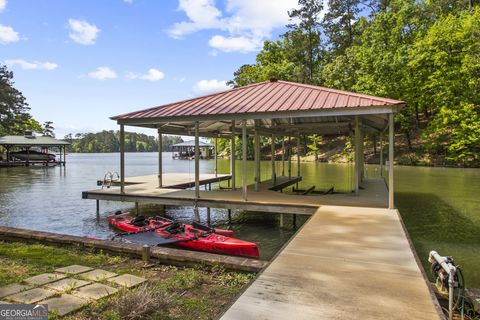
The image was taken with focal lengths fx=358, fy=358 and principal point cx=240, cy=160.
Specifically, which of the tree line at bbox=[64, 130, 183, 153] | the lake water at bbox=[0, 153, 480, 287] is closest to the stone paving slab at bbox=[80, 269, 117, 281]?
the lake water at bbox=[0, 153, 480, 287]

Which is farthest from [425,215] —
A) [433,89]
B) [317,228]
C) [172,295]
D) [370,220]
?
[433,89]

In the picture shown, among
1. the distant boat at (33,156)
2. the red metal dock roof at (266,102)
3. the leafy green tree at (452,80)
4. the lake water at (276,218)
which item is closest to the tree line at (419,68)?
the leafy green tree at (452,80)

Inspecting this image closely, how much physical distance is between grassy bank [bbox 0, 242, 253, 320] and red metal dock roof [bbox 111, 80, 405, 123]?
5795 mm

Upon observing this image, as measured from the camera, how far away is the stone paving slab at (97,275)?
16.3 ft

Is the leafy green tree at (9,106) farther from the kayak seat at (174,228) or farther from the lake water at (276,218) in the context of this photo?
the kayak seat at (174,228)

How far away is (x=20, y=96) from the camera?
61.8 m

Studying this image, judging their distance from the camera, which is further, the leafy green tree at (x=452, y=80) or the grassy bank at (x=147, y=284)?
the leafy green tree at (x=452, y=80)

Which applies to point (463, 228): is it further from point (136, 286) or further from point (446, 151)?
point (446, 151)

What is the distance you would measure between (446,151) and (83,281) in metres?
36.0

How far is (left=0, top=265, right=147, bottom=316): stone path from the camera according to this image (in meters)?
4.17

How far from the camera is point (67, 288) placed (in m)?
4.55

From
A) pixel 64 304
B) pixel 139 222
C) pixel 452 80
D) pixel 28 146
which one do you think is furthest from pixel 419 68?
pixel 28 146

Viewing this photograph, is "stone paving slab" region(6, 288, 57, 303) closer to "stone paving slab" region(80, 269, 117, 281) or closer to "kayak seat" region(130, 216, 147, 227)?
"stone paving slab" region(80, 269, 117, 281)

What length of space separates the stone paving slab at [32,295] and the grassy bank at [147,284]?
58cm
